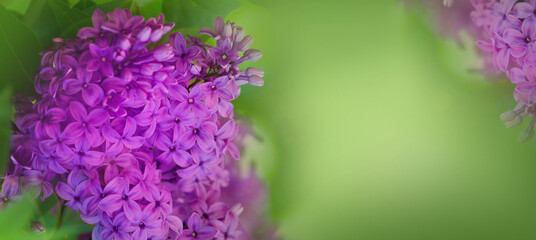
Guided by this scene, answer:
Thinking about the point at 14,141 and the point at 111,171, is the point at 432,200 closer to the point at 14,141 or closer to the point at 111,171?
the point at 111,171

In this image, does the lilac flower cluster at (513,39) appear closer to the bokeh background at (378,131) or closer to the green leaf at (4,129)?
the bokeh background at (378,131)

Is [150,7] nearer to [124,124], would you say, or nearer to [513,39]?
[124,124]

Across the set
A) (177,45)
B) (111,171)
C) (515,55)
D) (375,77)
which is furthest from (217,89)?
(515,55)

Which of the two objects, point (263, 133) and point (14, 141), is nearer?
point (14, 141)

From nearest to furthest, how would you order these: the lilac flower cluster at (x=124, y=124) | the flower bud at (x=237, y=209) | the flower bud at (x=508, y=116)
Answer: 1. the lilac flower cluster at (x=124, y=124)
2. the flower bud at (x=237, y=209)
3. the flower bud at (x=508, y=116)

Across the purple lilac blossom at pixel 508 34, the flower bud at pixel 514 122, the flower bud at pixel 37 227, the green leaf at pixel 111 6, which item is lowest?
the flower bud at pixel 37 227

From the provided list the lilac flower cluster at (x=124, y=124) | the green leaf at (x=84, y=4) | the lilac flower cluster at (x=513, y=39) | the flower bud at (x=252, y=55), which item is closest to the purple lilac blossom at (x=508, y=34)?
the lilac flower cluster at (x=513, y=39)

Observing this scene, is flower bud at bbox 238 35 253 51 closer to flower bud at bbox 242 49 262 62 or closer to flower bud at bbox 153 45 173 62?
flower bud at bbox 242 49 262 62

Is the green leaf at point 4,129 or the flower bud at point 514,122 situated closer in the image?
the green leaf at point 4,129
